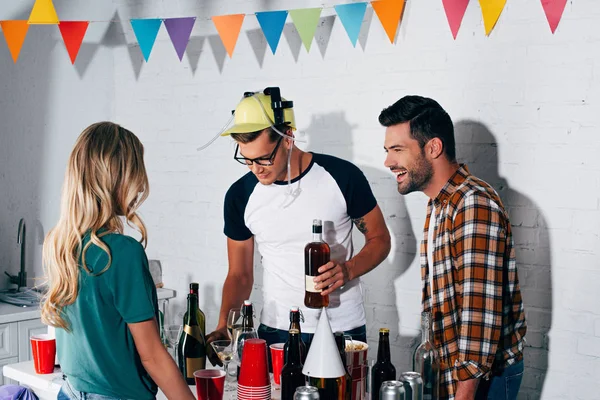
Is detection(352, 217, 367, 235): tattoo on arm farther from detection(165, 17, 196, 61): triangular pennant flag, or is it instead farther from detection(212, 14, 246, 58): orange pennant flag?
detection(165, 17, 196, 61): triangular pennant flag

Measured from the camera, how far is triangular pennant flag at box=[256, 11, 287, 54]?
3301mm

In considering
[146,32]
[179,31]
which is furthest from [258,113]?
[146,32]

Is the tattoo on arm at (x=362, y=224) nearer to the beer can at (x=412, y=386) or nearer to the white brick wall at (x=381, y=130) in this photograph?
the white brick wall at (x=381, y=130)

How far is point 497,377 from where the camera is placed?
2.02m

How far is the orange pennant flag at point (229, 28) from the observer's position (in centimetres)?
346

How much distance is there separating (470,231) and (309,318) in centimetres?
78

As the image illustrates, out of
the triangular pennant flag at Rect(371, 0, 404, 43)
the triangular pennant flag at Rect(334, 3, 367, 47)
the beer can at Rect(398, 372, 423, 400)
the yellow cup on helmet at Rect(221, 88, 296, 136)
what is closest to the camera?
the beer can at Rect(398, 372, 423, 400)

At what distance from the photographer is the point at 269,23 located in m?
3.33

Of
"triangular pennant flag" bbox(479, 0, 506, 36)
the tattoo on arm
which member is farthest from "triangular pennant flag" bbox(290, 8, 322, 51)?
the tattoo on arm

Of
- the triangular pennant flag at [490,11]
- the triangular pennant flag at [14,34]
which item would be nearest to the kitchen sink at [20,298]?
the triangular pennant flag at [14,34]

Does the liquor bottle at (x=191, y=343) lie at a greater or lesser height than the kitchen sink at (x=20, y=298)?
greater

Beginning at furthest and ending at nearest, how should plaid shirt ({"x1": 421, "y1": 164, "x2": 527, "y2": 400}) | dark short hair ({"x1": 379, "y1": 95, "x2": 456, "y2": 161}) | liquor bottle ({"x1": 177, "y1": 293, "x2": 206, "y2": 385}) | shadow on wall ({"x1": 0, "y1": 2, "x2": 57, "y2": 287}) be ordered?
1. shadow on wall ({"x1": 0, "y1": 2, "x2": 57, "y2": 287})
2. dark short hair ({"x1": 379, "y1": 95, "x2": 456, "y2": 161})
3. liquor bottle ({"x1": 177, "y1": 293, "x2": 206, "y2": 385})
4. plaid shirt ({"x1": 421, "y1": 164, "x2": 527, "y2": 400})

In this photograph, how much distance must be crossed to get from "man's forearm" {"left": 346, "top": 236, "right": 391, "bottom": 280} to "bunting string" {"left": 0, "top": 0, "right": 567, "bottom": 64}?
0.87 m

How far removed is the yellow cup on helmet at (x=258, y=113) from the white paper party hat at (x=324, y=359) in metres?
0.96
